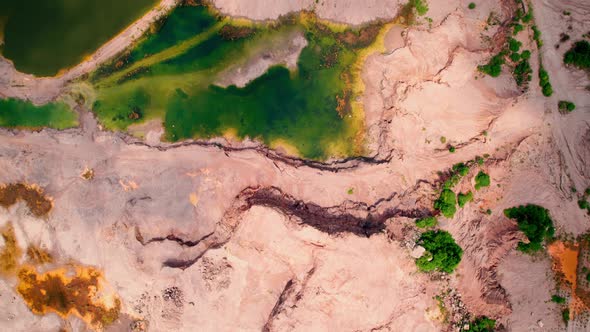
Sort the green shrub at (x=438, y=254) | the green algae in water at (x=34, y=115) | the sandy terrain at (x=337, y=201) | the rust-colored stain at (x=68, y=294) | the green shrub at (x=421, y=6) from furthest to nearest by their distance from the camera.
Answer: the green algae in water at (x=34, y=115)
the rust-colored stain at (x=68, y=294)
the green shrub at (x=421, y=6)
the green shrub at (x=438, y=254)
the sandy terrain at (x=337, y=201)

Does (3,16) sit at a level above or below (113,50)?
above

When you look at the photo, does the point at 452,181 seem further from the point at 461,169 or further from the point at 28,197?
the point at 28,197

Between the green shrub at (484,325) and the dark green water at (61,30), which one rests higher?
the dark green water at (61,30)

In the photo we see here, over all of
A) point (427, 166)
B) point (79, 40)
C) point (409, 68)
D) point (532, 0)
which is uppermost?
point (79, 40)

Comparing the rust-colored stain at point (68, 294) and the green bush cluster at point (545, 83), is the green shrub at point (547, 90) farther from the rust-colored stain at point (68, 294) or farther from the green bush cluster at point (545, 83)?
the rust-colored stain at point (68, 294)

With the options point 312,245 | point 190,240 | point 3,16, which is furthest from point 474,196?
point 3,16

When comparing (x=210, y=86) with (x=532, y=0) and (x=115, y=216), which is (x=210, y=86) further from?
(x=532, y=0)

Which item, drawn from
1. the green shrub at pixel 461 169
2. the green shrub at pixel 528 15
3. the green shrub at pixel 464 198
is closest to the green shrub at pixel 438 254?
the green shrub at pixel 464 198
